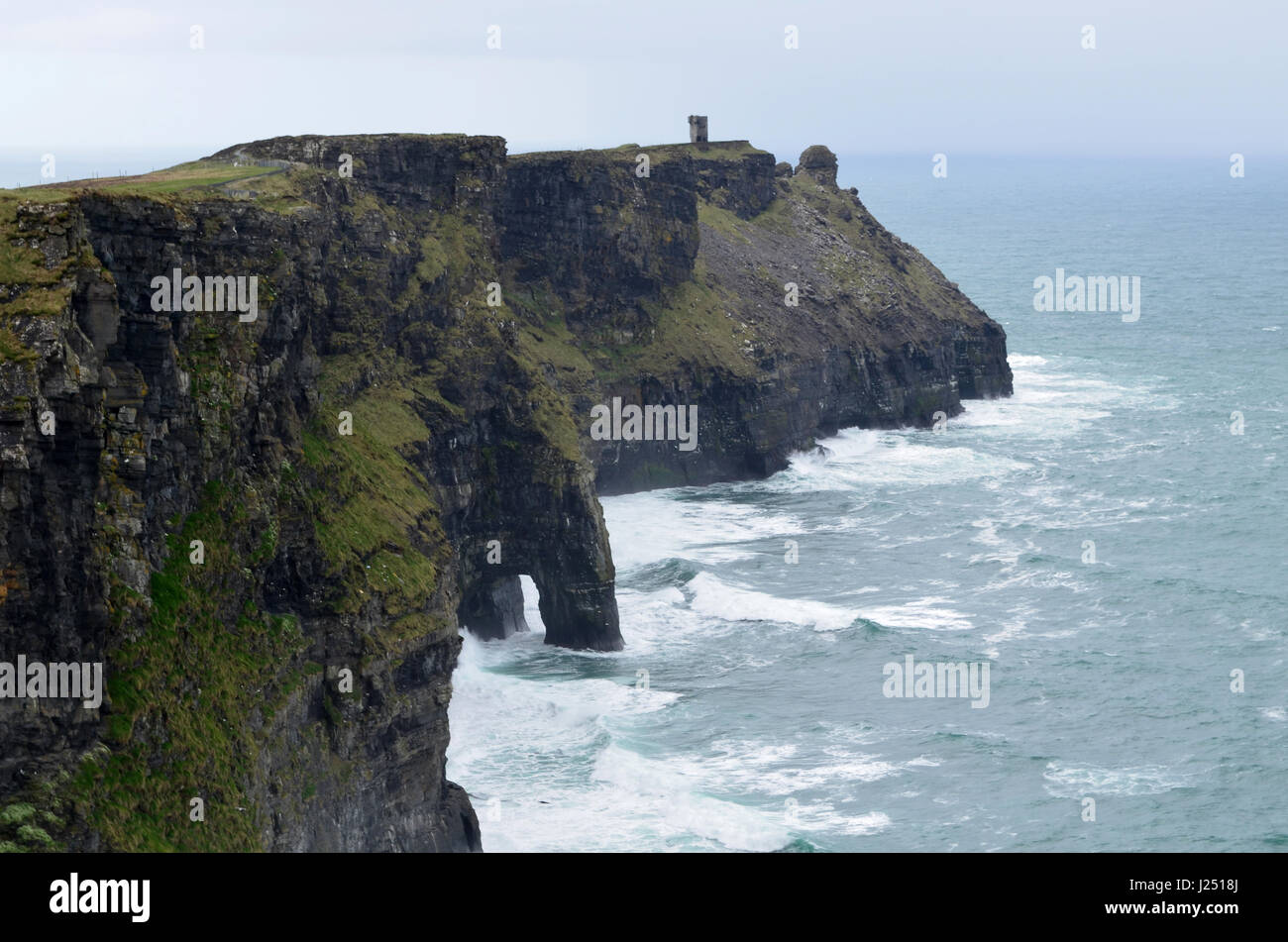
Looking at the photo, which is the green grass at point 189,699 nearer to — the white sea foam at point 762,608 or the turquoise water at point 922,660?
the turquoise water at point 922,660

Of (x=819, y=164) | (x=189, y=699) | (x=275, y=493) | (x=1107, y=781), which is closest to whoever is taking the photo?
(x=189, y=699)

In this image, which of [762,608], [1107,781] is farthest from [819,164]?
[1107,781]

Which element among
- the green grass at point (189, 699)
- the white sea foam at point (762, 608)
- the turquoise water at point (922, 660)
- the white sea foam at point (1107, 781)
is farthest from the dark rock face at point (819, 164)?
the green grass at point (189, 699)

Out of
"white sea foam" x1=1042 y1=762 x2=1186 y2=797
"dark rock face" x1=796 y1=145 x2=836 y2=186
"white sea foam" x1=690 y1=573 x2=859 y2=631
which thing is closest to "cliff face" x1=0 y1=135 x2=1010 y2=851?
"white sea foam" x1=690 y1=573 x2=859 y2=631

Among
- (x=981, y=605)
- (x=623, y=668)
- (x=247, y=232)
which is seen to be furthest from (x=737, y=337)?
(x=247, y=232)

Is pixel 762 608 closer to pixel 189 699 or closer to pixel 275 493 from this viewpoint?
pixel 275 493

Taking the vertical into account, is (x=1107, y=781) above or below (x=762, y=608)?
below

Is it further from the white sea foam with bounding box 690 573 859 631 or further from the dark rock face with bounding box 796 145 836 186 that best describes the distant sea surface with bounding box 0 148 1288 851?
the dark rock face with bounding box 796 145 836 186
